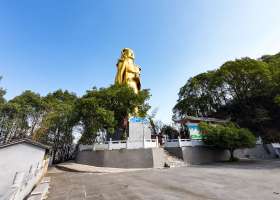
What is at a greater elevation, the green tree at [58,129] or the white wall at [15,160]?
the green tree at [58,129]

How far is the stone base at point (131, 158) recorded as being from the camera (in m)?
12.9

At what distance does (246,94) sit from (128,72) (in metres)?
17.2

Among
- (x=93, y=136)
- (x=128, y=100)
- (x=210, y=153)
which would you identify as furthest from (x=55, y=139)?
(x=210, y=153)

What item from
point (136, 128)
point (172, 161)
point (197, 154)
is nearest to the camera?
point (172, 161)

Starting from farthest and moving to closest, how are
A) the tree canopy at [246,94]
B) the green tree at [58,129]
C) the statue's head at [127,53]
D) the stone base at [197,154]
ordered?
the statue's head at [127,53], the tree canopy at [246,94], the green tree at [58,129], the stone base at [197,154]

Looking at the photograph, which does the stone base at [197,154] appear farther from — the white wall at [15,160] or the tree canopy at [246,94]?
the white wall at [15,160]

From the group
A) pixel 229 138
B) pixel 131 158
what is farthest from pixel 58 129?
pixel 229 138

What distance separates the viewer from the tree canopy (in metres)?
21.8

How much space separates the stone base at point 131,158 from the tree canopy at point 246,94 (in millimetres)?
15736

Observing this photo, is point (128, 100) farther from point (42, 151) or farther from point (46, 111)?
point (46, 111)

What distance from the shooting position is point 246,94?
24.1 meters

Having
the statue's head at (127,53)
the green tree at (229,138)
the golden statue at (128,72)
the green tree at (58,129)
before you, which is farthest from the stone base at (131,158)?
the statue's head at (127,53)

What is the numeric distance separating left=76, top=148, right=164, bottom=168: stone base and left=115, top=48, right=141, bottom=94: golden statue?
982 cm

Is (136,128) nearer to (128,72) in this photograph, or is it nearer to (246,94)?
(128,72)
